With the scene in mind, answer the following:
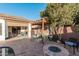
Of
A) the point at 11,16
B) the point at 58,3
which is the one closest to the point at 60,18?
the point at 58,3

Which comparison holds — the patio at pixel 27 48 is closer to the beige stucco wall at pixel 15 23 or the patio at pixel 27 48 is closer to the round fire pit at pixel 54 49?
the round fire pit at pixel 54 49

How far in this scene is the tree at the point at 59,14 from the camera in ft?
32.3

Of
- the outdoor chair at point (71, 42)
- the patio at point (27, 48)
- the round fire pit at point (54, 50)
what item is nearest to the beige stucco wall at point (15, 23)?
the patio at point (27, 48)

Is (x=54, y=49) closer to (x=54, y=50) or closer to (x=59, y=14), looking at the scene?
(x=54, y=50)

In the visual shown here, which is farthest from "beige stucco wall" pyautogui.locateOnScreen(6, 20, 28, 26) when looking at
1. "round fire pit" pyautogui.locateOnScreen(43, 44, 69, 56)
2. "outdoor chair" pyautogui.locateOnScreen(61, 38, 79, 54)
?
"outdoor chair" pyautogui.locateOnScreen(61, 38, 79, 54)

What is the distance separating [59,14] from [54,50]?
27.4 inches

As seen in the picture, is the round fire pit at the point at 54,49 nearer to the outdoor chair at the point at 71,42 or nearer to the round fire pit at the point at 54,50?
the round fire pit at the point at 54,50

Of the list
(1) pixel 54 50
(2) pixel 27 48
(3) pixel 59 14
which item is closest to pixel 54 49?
(1) pixel 54 50

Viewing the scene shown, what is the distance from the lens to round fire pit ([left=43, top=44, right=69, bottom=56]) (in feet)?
32.4

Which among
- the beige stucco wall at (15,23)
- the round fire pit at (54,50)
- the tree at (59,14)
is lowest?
the round fire pit at (54,50)

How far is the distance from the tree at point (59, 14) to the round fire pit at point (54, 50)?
289mm

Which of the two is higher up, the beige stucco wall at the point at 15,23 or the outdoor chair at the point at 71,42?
the beige stucco wall at the point at 15,23

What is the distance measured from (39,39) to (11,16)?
698 mm

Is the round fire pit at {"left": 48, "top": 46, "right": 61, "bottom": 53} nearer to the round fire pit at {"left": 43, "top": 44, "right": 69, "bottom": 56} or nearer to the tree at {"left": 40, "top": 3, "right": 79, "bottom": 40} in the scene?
the round fire pit at {"left": 43, "top": 44, "right": 69, "bottom": 56}
